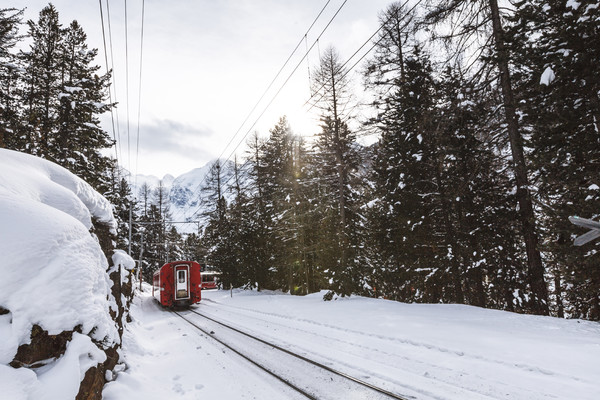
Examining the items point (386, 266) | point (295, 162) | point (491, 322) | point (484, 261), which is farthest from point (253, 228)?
point (491, 322)

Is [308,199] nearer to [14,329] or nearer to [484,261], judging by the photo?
[484,261]

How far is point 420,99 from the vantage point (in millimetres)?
16156

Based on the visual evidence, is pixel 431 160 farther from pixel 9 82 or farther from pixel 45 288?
pixel 9 82

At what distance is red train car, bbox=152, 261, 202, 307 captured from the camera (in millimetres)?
19547

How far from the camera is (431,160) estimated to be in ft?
47.3

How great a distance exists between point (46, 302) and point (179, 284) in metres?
17.7

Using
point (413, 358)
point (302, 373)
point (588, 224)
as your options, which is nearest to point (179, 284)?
point (302, 373)

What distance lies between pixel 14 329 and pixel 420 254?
15.5 m

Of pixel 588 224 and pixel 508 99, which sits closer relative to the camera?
pixel 588 224

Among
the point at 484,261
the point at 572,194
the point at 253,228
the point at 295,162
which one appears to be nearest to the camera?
the point at 572,194

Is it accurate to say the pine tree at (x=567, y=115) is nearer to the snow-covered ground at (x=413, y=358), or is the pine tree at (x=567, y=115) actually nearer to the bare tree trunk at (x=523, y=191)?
the bare tree trunk at (x=523, y=191)

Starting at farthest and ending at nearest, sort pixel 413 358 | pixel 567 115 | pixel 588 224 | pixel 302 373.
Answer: pixel 567 115
pixel 413 358
pixel 302 373
pixel 588 224

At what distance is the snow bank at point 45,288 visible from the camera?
3092mm

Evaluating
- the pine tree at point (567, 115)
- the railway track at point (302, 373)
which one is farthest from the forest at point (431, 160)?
the railway track at point (302, 373)
